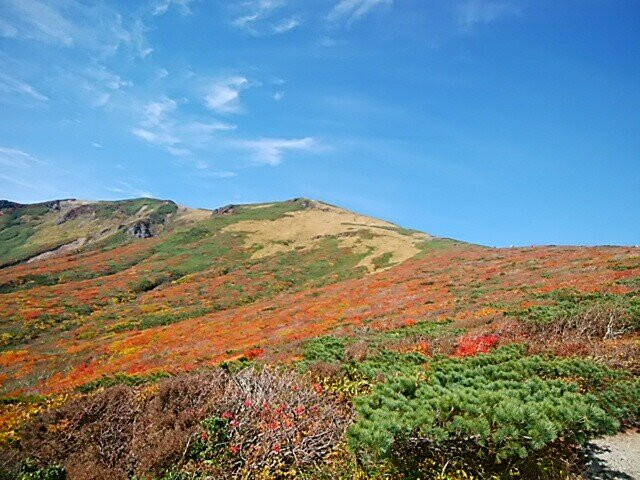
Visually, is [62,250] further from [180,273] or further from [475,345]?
[475,345]

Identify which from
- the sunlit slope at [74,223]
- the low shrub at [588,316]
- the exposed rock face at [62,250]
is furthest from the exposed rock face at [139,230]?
the low shrub at [588,316]

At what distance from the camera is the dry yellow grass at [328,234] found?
81.3 metres

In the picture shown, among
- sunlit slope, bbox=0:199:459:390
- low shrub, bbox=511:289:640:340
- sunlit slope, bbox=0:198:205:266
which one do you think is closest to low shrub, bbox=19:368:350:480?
low shrub, bbox=511:289:640:340

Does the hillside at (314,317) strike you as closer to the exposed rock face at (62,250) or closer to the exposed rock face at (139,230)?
the exposed rock face at (62,250)

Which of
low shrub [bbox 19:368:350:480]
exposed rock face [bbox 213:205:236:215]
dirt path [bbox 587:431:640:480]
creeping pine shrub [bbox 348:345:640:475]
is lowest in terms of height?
low shrub [bbox 19:368:350:480]

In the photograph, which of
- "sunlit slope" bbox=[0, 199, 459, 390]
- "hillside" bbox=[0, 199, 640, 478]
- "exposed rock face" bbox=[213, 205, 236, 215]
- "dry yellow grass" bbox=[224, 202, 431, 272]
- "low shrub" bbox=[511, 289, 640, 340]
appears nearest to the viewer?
"hillside" bbox=[0, 199, 640, 478]

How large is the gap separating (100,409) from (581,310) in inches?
821

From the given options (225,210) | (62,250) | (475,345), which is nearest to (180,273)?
(225,210)

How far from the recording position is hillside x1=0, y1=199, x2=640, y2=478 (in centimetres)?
1197

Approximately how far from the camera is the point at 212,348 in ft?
102

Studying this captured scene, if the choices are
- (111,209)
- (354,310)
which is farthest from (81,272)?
(111,209)

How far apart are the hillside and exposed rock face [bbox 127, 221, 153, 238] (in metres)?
17.8

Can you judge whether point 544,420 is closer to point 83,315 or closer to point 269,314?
point 269,314

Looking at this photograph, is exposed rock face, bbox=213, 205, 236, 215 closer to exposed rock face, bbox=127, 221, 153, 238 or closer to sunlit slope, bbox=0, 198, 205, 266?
sunlit slope, bbox=0, 198, 205, 266
